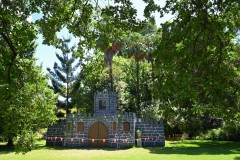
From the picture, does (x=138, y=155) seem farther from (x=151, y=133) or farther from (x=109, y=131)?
(x=151, y=133)

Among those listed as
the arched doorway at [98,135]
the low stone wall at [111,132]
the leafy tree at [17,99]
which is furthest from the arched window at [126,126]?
the leafy tree at [17,99]

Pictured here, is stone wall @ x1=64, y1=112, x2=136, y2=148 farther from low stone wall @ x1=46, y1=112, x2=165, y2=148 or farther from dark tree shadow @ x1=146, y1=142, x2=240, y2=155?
dark tree shadow @ x1=146, y1=142, x2=240, y2=155

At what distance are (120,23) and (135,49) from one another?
2867 centimetres

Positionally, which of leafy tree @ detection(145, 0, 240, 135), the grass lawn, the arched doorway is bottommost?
the grass lawn

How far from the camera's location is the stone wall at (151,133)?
1184 inches

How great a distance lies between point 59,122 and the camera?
102ft

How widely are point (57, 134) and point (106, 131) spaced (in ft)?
18.0

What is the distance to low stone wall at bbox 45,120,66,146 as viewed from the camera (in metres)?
31.0

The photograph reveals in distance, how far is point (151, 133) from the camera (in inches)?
1194

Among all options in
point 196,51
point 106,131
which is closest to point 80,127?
point 106,131

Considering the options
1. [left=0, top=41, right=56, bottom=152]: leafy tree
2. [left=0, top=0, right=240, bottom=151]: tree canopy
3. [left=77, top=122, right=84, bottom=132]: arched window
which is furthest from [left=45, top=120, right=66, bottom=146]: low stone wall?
[left=0, top=41, right=56, bottom=152]: leafy tree

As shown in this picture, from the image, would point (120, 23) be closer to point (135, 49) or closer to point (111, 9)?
point (111, 9)

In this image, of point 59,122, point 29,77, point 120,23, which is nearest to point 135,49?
point 59,122

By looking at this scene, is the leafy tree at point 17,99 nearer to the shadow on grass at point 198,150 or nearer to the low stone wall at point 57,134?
the shadow on grass at point 198,150
